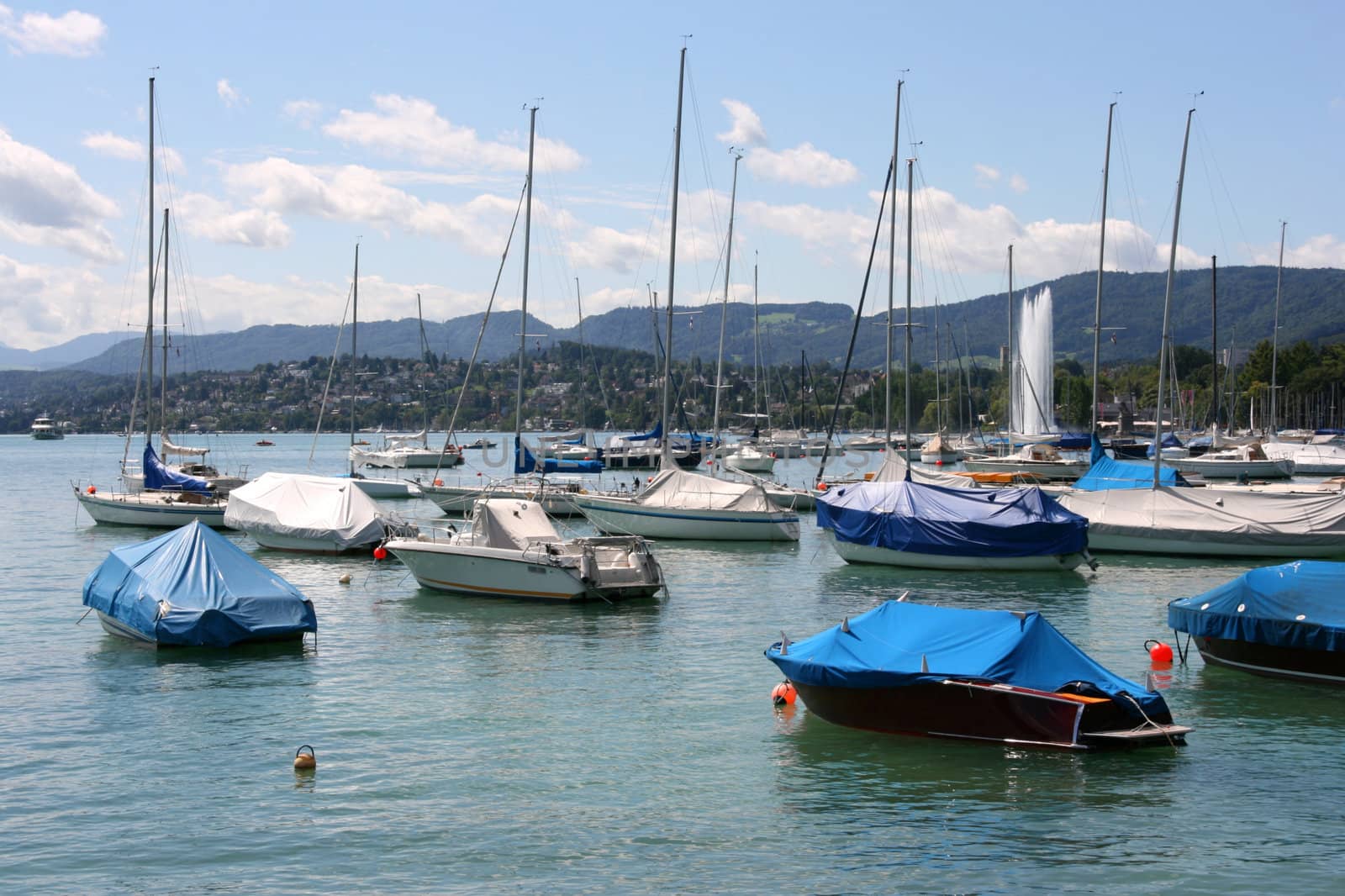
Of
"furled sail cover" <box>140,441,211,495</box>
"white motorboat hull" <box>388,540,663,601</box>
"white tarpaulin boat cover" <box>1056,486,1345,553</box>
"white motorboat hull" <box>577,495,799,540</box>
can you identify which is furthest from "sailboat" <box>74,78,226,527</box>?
"white tarpaulin boat cover" <box>1056,486,1345,553</box>

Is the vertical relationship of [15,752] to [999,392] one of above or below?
below

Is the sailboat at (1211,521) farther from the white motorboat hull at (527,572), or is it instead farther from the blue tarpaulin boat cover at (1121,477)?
the white motorboat hull at (527,572)

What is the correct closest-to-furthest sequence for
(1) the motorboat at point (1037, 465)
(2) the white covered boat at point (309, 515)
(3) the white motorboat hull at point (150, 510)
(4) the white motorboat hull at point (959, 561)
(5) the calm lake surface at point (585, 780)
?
(5) the calm lake surface at point (585, 780) → (4) the white motorboat hull at point (959, 561) → (2) the white covered boat at point (309, 515) → (3) the white motorboat hull at point (150, 510) → (1) the motorboat at point (1037, 465)

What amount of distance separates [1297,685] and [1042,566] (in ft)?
57.3

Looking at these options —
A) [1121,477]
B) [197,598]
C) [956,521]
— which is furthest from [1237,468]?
[197,598]

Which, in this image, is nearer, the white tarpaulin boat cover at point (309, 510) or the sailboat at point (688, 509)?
the white tarpaulin boat cover at point (309, 510)

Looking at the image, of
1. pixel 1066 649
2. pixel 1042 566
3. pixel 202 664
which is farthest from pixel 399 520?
pixel 1066 649

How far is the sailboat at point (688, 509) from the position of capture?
50.7 meters

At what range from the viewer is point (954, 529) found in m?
42.1

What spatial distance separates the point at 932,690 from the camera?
20281 mm

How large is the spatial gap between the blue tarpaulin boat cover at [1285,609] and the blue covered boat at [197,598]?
19.5 m

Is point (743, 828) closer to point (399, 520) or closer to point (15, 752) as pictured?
point (15, 752)

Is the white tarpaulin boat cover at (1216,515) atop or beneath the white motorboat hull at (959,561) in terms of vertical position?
atop

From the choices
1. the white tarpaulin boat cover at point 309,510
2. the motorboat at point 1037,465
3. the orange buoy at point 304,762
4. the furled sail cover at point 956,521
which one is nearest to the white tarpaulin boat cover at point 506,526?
the white tarpaulin boat cover at point 309,510
